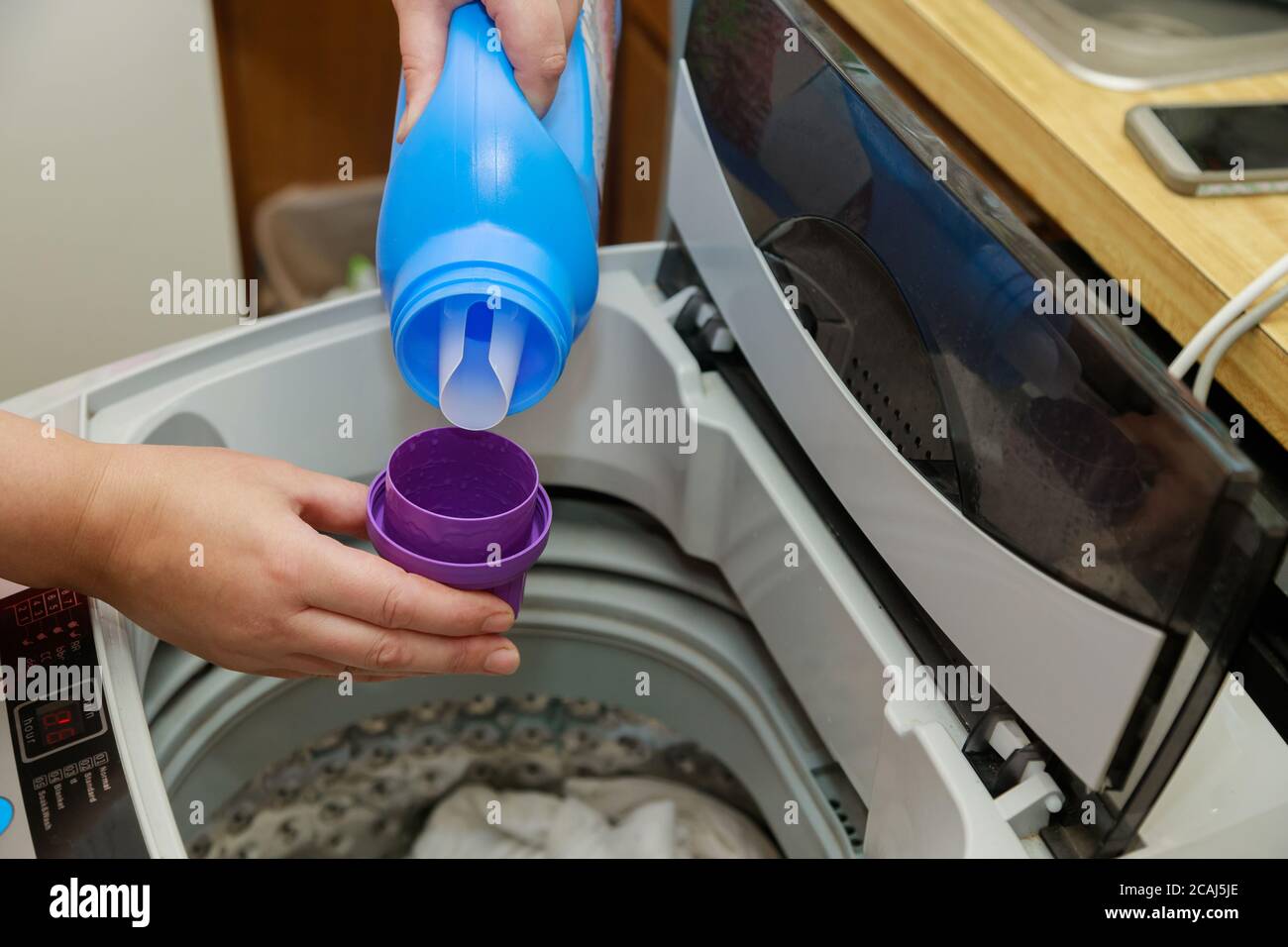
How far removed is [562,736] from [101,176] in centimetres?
70

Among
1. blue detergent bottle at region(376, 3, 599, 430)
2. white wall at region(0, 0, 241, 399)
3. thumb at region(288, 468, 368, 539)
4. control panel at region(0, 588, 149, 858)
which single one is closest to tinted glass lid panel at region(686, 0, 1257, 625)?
blue detergent bottle at region(376, 3, 599, 430)

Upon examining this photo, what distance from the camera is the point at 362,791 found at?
3.17 ft

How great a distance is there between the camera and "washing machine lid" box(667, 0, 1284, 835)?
475 millimetres

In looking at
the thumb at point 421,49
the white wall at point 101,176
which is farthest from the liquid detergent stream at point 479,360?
the white wall at point 101,176

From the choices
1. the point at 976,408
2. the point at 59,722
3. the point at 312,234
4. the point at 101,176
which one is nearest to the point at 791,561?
the point at 976,408

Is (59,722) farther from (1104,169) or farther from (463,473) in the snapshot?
(1104,169)

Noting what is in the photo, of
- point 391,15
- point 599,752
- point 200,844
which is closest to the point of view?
point 200,844

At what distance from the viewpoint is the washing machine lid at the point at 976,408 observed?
475 mm

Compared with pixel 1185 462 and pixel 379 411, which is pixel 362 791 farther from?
pixel 1185 462

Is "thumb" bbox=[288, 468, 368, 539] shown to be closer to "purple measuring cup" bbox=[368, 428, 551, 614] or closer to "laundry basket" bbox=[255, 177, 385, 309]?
"purple measuring cup" bbox=[368, 428, 551, 614]

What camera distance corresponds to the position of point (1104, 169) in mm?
692

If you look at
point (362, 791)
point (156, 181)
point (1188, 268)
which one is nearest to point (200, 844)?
point (362, 791)
